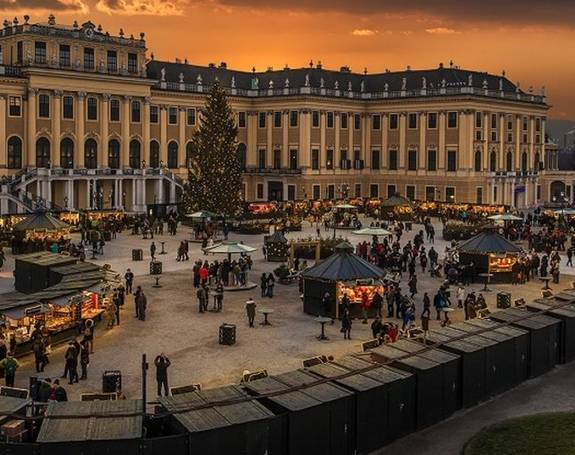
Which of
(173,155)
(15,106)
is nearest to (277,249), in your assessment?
(15,106)

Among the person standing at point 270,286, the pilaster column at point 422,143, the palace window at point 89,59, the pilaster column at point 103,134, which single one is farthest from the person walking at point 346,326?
the pilaster column at point 422,143

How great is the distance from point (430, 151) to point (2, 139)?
48392 mm

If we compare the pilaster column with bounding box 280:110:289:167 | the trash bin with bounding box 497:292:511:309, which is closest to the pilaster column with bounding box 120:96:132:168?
the pilaster column with bounding box 280:110:289:167

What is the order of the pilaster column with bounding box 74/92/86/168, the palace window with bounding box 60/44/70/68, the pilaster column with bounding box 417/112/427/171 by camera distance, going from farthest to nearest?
the pilaster column with bounding box 417/112/427/171 → the pilaster column with bounding box 74/92/86/168 → the palace window with bounding box 60/44/70/68

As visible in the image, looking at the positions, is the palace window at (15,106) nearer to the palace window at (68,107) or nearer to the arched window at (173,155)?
the palace window at (68,107)

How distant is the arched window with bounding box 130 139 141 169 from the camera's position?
8688cm

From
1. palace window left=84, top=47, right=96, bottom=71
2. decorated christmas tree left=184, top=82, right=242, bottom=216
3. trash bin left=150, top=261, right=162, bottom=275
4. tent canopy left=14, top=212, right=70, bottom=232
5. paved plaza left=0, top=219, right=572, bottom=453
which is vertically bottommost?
paved plaza left=0, top=219, right=572, bottom=453

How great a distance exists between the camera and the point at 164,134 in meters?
91.1

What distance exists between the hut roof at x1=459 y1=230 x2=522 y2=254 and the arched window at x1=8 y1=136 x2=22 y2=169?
4673 centimetres

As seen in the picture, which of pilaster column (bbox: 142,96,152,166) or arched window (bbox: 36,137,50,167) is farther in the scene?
pilaster column (bbox: 142,96,152,166)

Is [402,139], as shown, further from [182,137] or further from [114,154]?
[114,154]

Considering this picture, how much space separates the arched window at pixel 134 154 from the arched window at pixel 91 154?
4805 millimetres

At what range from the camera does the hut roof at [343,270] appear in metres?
37.0

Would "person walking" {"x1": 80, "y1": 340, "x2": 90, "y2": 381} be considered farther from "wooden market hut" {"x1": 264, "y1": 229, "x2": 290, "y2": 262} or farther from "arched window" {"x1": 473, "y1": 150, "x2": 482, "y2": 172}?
"arched window" {"x1": 473, "y1": 150, "x2": 482, "y2": 172}
